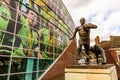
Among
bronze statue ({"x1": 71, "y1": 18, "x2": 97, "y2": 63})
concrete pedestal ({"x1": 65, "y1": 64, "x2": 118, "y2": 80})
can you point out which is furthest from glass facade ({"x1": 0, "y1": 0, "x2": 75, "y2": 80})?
bronze statue ({"x1": 71, "y1": 18, "x2": 97, "y2": 63})

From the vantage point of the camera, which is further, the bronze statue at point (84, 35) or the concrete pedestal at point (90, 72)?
the bronze statue at point (84, 35)

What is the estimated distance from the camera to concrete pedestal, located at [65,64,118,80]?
528 centimetres

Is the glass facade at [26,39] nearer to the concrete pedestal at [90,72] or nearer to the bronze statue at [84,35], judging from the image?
the concrete pedestal at [90,72]

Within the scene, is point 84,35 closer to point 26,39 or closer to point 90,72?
point 90,72

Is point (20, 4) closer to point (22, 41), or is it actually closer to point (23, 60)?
point (22, 41)

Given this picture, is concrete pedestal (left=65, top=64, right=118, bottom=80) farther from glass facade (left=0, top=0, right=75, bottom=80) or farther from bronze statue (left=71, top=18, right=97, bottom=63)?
glass facade (left=0, top=0, right=75, bottom=80)

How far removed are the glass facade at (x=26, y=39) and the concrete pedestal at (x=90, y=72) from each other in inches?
191

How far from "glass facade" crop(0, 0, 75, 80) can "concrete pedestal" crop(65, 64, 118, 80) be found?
485 centimetres

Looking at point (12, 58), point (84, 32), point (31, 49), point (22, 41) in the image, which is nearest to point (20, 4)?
point (22, 41)

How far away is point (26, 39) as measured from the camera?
35.9ft

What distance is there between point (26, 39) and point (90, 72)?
686 centimetres

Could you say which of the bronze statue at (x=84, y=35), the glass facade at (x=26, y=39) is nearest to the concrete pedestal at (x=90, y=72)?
the bronze statue at (x=84, y=35)

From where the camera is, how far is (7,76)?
28.9ft

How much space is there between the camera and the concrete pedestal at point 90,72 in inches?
208
